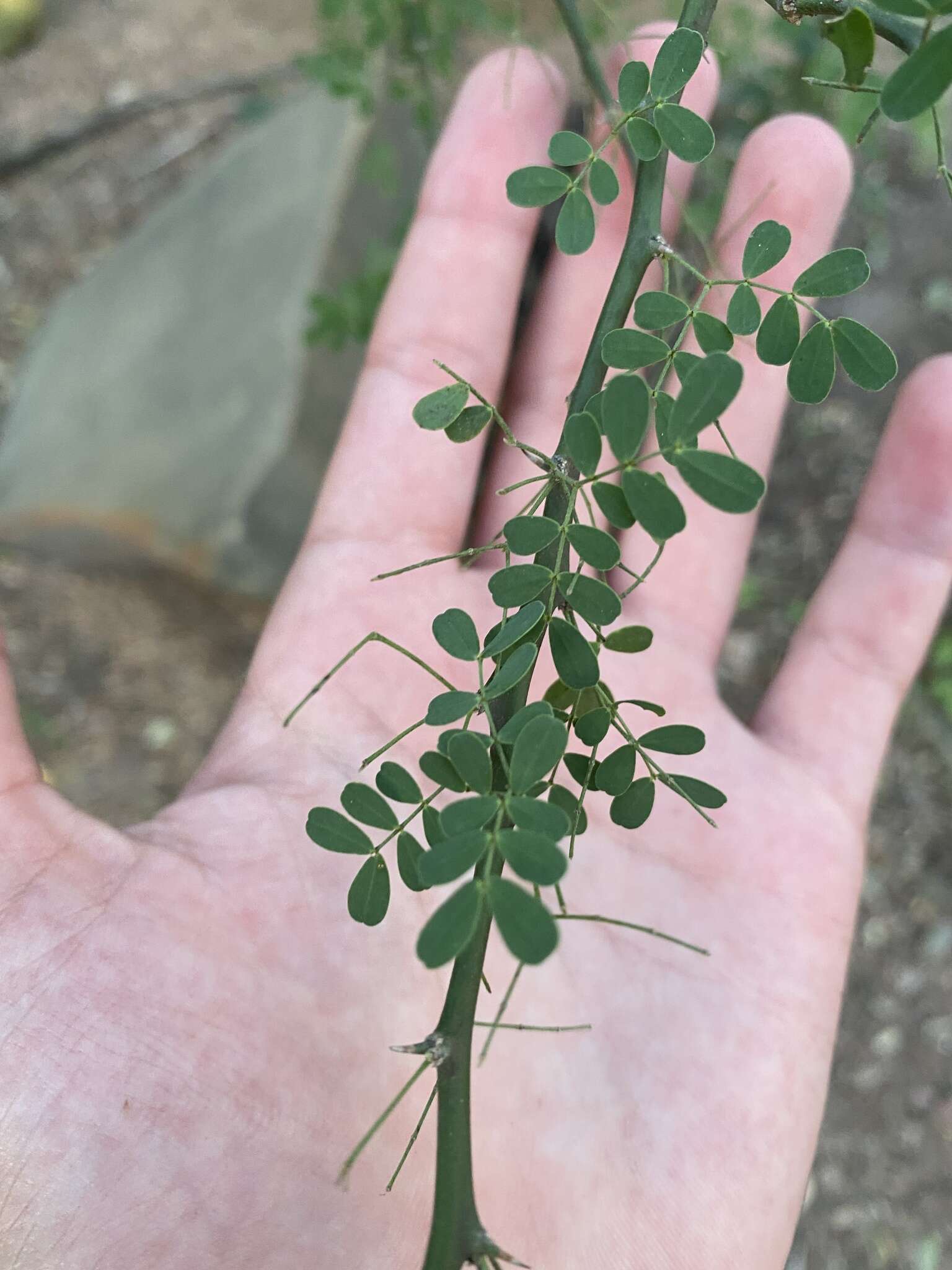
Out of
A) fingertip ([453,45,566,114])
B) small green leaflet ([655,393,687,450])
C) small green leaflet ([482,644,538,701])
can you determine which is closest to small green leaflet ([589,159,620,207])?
small green leaflet ([655,393,687,450])

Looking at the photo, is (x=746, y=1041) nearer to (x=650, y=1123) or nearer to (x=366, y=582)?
(x=650, y=1123)

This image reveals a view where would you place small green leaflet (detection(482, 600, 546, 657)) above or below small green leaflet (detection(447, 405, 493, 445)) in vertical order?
below

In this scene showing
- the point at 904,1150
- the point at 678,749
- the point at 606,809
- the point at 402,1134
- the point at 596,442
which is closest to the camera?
the point at 596,442

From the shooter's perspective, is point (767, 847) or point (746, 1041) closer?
point (746, 1041)

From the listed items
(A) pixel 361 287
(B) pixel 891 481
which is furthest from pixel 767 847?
(A) pixel 361 287

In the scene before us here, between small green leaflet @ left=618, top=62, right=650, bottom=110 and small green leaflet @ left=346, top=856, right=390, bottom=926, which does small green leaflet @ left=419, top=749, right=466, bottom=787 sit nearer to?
small green leaflet @ left=346, top=856, right=390, bottom=926
